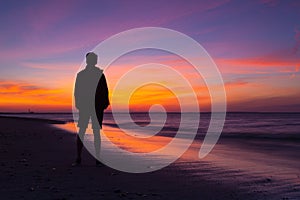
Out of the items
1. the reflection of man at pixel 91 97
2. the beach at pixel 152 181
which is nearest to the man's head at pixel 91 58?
the reflection of man at pixel 91 97

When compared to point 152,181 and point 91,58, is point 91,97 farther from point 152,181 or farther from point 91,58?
point 152,181

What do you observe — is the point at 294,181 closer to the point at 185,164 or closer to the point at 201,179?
the point at 201,179

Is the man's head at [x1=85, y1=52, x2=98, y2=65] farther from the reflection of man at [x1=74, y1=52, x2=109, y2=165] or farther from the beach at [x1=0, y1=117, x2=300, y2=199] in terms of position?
the beach at [x1=0, y1=117, x2=300, y2=199]

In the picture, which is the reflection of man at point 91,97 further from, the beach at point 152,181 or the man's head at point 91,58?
the beach at point 152,181

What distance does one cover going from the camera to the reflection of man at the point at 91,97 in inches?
317

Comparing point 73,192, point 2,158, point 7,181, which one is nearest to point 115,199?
point 73,192

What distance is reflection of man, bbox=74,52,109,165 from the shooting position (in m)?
8.05

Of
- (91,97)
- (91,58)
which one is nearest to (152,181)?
(91,97)

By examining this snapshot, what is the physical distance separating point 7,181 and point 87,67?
319 cm

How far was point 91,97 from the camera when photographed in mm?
8109

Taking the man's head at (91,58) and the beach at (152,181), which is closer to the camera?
the beach at (152,181)

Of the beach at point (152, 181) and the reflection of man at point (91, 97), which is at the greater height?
the reflection of man at point (91, 97)

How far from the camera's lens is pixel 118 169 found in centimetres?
762

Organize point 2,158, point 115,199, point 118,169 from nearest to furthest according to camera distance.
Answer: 1. point 115,199
2. point 118,169
3. point 2,158
